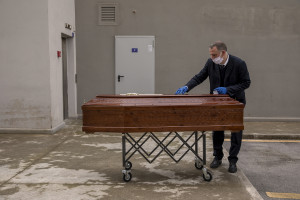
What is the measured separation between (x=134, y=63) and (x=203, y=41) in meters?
1.97

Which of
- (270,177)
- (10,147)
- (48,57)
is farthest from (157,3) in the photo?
(270,177)

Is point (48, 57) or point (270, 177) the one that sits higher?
point (48, 57)

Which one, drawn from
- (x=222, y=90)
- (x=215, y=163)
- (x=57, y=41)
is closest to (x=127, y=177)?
(x=215, y=163)

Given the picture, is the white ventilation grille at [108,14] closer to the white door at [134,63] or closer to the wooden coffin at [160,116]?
the white door at [134,63]

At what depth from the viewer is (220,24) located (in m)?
10.3

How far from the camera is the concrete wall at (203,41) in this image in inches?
405

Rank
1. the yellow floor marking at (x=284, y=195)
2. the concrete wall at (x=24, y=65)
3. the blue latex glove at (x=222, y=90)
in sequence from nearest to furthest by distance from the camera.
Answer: the yellow floor marking at (x=284, y=195) < the blue latex glove at (x=222, y=90) < the concrete wall at (x=24, y=65)

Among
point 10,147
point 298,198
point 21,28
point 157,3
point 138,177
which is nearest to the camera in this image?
point 298,198

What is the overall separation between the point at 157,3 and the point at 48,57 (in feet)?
11.6

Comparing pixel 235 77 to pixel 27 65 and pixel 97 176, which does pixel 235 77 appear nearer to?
pixel 97 176

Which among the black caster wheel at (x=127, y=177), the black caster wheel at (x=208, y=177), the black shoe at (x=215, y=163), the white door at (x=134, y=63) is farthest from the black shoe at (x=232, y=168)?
A: the white door at (x=134, y=63)

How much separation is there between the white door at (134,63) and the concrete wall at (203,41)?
0.17m

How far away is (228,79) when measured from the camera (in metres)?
5.53

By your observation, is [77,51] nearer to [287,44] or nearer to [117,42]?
[117,42]
